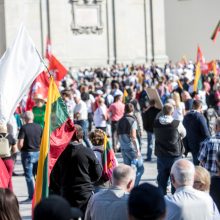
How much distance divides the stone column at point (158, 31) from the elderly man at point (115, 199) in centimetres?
3537

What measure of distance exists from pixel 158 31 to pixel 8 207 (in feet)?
122

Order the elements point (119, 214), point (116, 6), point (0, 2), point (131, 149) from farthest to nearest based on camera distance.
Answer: point (116, 6) → point (0, 2) → point (131, 149) → point (119, 214)

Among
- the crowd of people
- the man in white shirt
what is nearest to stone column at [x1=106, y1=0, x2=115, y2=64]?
the crowd of people

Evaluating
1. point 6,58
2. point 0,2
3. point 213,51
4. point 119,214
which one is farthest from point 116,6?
point 119,214

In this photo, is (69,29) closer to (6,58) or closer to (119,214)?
(6,58)

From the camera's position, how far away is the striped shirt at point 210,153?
8.95m

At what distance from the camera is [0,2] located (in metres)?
38.0

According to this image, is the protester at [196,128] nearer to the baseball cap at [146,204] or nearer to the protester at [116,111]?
the protester at [116,111]

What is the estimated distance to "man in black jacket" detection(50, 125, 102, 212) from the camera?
8.27 meters

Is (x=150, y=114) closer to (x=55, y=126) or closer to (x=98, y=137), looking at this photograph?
(x=98, y=137)

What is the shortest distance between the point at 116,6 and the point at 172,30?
28.4 ft

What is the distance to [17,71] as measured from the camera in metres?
8.50

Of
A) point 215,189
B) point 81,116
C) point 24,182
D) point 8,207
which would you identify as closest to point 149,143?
point 81,116

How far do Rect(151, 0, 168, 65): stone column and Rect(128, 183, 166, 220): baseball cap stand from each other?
36939mm
